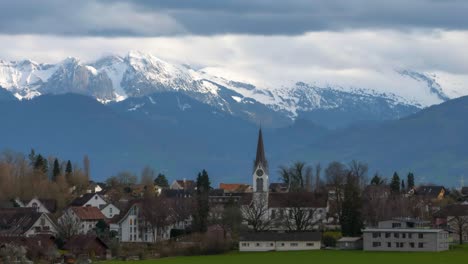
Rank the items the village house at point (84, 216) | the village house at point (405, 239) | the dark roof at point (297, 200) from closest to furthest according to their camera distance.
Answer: the village house at point (405, 239) < the village house at point (84, 216) < the dark roof at point (297, 200)

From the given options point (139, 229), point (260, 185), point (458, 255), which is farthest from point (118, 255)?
point (260, 185)

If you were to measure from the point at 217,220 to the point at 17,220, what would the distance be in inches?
680

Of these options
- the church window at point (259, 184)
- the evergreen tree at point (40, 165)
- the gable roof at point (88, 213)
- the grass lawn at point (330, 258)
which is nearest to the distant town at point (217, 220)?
the church window at point (259, 184)

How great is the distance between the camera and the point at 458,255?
96.4 metres

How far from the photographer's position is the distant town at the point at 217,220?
347 feet

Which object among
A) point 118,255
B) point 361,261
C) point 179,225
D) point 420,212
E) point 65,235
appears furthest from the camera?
point 420,212

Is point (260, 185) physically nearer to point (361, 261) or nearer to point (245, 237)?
point (245, 237)

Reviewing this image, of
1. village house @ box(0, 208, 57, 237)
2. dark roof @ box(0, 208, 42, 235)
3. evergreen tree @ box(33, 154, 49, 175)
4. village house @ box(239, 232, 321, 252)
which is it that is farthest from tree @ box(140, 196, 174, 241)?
evergreen tree @ box(33, 154, 49, 175)

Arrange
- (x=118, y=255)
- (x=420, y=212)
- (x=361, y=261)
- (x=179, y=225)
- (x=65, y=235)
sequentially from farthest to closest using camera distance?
1. (x=420, y=212)
2. (x=179, y=225)
3. (x=65, y=235)
4. (x=118, y=255)
5. (x=361, y=261)

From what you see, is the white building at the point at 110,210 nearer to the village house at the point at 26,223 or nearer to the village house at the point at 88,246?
the village house at the point at 26,223

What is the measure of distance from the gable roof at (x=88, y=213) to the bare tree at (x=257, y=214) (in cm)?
1359

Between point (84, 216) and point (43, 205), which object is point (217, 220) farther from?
point (43, 205)

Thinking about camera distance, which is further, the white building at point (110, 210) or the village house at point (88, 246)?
the white building at point (110, 210)

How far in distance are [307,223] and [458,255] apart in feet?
87.1
